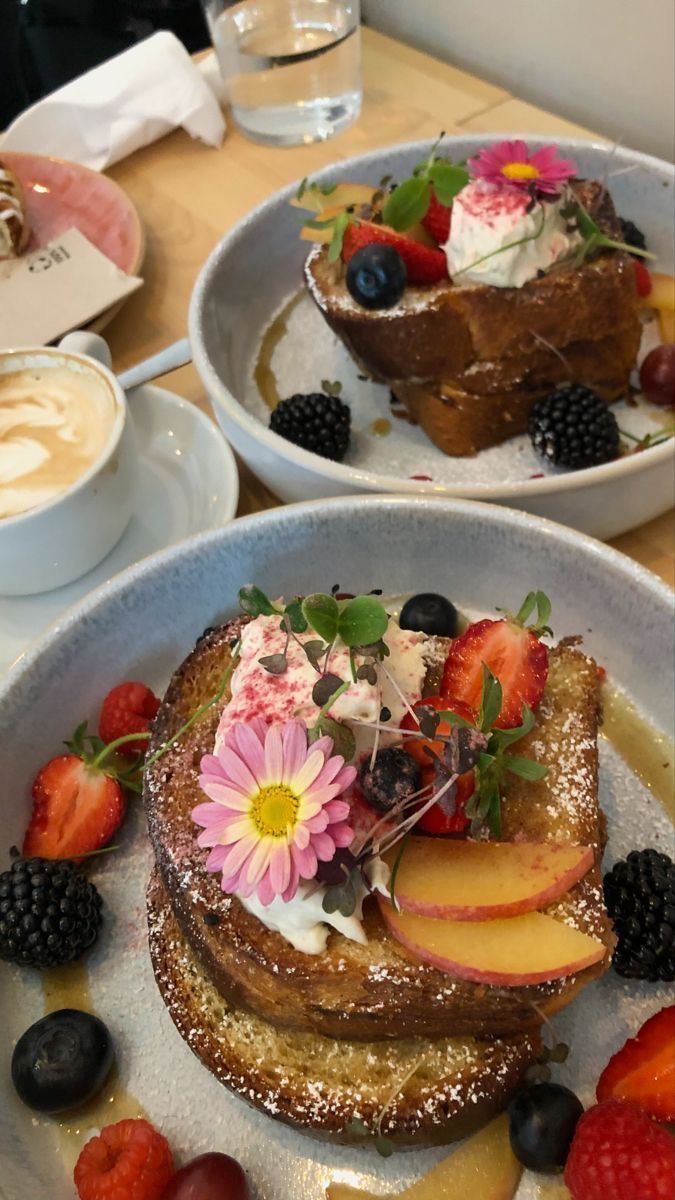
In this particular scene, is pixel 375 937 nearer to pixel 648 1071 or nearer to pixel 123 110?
pixel 648 1071

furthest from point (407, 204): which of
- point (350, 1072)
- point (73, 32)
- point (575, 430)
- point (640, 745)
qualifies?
point (73, 32)

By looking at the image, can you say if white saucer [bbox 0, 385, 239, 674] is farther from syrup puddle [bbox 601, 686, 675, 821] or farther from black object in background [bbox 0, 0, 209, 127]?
black object in background [bbox 0, 0, 209, 127]

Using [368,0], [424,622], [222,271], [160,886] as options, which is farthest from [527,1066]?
[368,0]

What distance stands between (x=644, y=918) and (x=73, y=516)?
107cm

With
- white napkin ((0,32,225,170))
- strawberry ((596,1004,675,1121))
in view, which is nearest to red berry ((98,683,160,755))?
strawberry ((596,1004,675,1121))

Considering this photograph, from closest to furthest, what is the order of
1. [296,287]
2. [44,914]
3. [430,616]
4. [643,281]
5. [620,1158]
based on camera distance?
[620,1158]
[44,914]
[430,616]
[643,281]
[296,287]

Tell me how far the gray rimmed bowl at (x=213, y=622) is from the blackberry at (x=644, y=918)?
0.20 feet

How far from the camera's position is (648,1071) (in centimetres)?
102

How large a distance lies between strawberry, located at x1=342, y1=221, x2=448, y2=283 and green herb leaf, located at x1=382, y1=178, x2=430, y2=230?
2cm

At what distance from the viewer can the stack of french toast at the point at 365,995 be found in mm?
1002

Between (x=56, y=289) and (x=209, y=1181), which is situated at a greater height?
(x=56, y=289)

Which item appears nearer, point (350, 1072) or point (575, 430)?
point (350, 1072)

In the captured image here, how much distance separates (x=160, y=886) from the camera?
123 cm

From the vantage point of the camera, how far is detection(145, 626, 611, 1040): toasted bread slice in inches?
39.2
